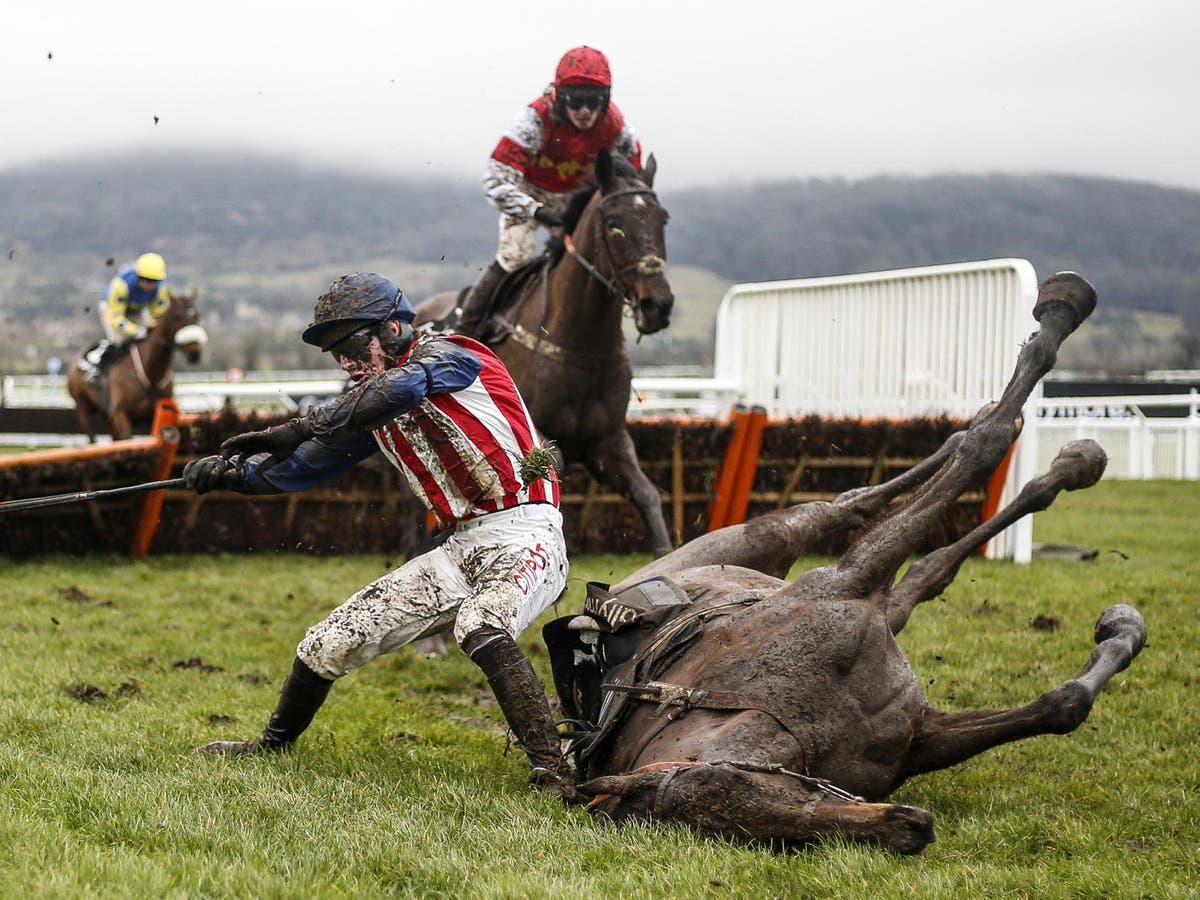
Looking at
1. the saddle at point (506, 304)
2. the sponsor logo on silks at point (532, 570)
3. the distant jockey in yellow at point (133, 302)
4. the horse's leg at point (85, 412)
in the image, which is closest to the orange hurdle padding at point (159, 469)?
the saddle at point (506, 304)

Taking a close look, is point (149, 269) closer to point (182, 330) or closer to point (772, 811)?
point (182, 330)

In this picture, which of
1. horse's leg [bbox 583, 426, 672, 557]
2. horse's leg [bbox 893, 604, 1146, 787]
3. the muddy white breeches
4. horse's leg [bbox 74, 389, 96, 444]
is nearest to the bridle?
horse's leg [bbox 583, 426, 672, 557]

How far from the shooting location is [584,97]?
784 cm

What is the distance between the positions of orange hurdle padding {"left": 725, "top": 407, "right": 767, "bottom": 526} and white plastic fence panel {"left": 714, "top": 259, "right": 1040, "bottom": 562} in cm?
126

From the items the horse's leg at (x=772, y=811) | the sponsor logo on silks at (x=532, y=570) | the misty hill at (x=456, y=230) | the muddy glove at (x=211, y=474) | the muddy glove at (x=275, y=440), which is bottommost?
the horse's leg at (x=772, y=811)

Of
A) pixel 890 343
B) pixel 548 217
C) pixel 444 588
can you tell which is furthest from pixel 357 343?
pixel 890 343

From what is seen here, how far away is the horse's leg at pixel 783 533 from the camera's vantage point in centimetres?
495

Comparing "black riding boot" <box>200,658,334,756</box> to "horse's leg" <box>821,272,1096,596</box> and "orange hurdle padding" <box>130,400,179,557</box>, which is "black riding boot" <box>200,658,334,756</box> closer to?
"horse's leg" <box>821,272,1096,596</box>

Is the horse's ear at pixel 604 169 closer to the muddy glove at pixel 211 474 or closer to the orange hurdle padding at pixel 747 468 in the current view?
the muddy glove at pixel 211 474

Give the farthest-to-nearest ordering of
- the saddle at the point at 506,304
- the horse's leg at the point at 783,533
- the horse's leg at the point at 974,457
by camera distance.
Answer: the saddle at the point at 506,304
the horse's leg at the point at 783,533
the horse's leg at the point at 974,457

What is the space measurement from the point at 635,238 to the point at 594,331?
0.69 meters

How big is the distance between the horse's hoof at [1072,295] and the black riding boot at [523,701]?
2110 millimetres

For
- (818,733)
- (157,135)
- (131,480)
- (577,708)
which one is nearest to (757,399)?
(131,480)

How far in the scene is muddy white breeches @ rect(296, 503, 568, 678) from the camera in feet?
15.0
